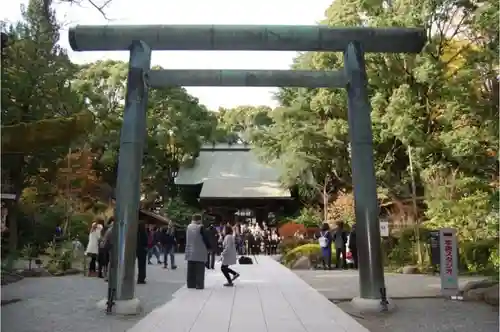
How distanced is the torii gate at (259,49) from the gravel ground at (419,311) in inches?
22.6

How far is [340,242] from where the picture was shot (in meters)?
16.1

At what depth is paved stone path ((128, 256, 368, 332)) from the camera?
661 cm

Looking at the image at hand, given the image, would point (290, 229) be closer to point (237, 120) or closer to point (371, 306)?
point (371, 306)

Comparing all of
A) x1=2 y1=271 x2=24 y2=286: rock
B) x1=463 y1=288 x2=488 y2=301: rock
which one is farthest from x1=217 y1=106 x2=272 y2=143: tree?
x1=463 y1=288 x2=488 y2=301: rock

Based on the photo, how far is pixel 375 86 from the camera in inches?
855

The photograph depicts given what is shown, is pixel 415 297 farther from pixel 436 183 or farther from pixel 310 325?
pixel 436 183

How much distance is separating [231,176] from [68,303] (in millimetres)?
26166

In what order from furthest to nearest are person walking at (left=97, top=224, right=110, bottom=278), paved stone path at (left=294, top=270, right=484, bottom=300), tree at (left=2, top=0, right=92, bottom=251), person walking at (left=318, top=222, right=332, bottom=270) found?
person walking at (left=318, top=222, right=332, bottom=270), tree at (left=2, top=0, right=92, bottom=251), person walking at (left=97, top=224, right=110, bottom=278), paved stone path at (left=294, top=270, right=484, bottom=300)

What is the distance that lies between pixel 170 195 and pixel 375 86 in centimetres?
1755

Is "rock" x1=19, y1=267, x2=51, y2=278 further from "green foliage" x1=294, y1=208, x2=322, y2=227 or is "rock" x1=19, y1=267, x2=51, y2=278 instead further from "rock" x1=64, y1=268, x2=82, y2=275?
"green foliage" x1=294, y1=208, x2=322, y2=227

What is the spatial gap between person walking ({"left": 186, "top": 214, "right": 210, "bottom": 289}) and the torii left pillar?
2.62 m

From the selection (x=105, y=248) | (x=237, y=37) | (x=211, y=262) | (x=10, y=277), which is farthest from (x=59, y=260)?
(x=237, y=37)

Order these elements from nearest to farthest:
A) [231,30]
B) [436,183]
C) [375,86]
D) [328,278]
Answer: [231,30], [328,278], [436,183], [375,86]

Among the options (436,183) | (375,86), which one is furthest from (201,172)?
(436,183)
